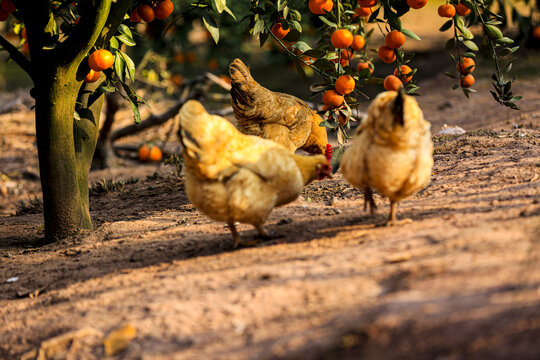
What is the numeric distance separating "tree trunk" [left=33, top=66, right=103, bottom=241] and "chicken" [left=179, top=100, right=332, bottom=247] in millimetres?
1529

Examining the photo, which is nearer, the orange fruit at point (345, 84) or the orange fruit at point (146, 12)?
the orange fruit at point (345, 84)

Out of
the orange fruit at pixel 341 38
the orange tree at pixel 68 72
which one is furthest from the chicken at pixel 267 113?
the orange fruit at pixel 341 38

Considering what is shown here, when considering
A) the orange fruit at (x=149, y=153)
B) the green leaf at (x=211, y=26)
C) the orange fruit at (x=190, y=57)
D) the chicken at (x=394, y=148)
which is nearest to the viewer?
the chicken at (x=394, y=148)

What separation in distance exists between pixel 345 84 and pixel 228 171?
1198 millimetres

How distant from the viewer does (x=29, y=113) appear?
34.5 feet

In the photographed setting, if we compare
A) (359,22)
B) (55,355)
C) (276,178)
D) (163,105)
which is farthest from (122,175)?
(55,355)

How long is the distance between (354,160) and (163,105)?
7756 millimetres

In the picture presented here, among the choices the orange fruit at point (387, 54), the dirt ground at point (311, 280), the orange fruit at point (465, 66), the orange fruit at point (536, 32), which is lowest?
the dirt ground at point (311, 280)

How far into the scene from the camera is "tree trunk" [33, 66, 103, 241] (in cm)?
412

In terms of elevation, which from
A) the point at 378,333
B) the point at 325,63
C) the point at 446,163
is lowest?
the point at 378,333

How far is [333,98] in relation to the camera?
152 inches

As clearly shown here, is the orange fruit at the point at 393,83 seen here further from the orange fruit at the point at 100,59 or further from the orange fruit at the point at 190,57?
the orange fruit at the point at 190,57

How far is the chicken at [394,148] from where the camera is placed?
302 centimetres

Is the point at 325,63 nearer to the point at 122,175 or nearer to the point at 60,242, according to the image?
the point at 60,242
